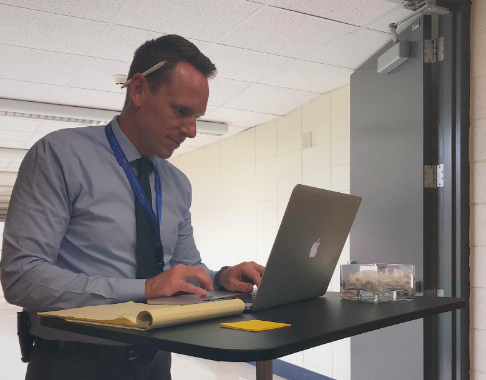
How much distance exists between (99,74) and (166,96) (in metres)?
3.01

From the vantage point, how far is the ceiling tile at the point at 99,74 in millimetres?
3959

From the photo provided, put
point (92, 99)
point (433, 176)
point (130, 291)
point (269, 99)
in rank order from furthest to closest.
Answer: point (92, 99) < point (269, 99) < point (433, 176) < point (130, 291)

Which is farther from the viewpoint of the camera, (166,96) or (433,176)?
(433,176)

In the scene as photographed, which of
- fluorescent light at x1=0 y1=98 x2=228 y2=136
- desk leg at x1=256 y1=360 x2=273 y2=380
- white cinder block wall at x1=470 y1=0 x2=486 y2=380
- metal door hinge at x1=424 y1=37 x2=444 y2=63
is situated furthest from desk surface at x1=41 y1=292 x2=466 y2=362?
fluorescent light at x1=0 y1=98 x2=228 y2=136

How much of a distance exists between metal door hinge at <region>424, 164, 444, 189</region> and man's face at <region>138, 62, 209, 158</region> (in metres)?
1.86

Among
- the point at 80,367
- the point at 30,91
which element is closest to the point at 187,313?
the point at 80,367

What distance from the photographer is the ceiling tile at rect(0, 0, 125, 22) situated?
296 centimetres

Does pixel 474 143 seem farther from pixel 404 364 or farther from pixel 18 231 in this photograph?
pixel 18 231

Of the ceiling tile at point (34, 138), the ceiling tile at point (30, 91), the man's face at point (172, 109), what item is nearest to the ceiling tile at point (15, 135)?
the ceiling tile at point (34, 138)

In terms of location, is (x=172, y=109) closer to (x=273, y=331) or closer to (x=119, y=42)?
(x=273, y=331)

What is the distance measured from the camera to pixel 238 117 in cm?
559

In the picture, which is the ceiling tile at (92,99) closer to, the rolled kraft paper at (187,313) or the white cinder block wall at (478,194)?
the white cinder block wall at (478,194)

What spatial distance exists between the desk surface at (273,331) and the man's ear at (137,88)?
770mm

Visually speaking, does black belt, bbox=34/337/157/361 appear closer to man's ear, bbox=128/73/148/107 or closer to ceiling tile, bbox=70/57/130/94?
man's ear, bbox=128/73/148/107
